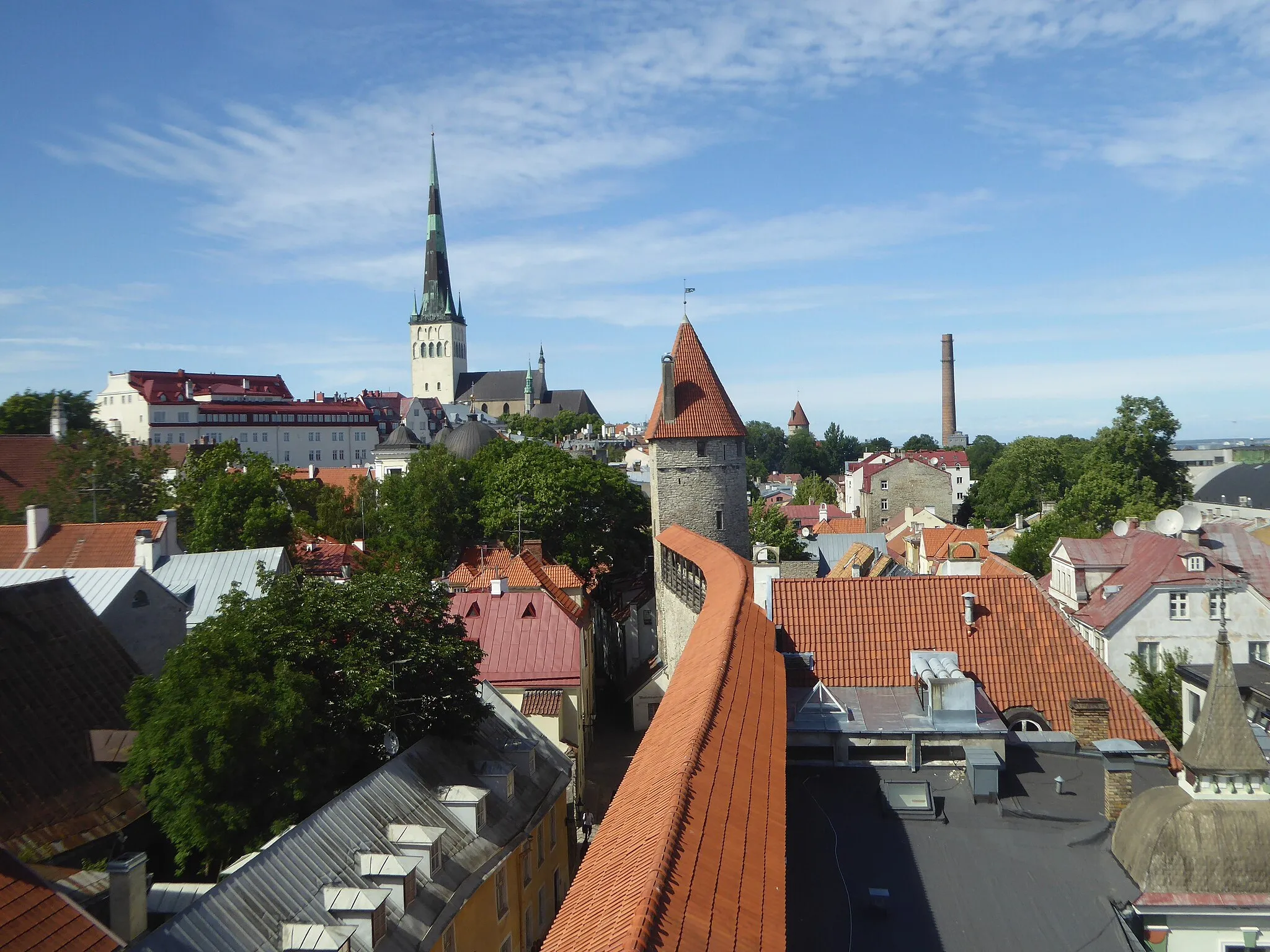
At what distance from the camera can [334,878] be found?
1075 centimetres

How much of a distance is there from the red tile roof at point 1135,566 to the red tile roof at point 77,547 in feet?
81.0

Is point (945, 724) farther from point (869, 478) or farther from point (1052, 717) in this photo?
point (869, 478)

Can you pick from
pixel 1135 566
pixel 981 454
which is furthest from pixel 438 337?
pixel 1135 566

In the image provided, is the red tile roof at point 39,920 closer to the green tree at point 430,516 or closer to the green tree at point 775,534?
the green tree at point 430,516

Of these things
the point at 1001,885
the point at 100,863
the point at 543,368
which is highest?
the point at 543,368

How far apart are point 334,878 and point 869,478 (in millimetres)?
68925

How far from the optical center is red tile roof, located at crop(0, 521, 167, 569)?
89.4 feet

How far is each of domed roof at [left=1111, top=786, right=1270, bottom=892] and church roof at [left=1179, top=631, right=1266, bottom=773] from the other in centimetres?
27

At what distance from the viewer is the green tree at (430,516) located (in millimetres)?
38562

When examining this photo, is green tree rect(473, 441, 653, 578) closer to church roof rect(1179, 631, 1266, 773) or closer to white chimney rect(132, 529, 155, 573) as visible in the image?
white chimney rect(132, 529, 155, 573)

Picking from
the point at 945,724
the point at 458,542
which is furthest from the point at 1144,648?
the point at 458,542

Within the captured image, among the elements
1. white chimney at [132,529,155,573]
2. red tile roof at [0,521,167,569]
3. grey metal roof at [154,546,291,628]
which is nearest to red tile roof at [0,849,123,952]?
grey metal roof at [154,546,291,628]

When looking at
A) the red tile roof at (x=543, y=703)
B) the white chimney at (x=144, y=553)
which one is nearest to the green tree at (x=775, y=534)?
the red tile roof at (x=543, y=703)

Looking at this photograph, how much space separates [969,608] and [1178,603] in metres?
11.8
